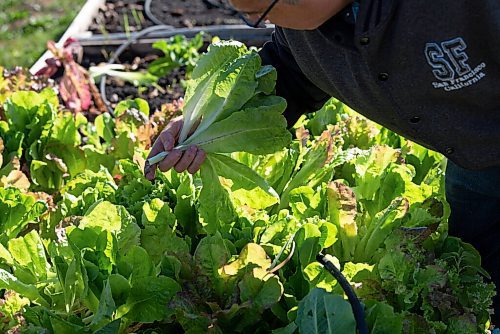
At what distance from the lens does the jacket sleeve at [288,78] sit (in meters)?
2.07

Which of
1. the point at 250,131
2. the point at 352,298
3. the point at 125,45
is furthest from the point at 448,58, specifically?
the point at 125,45

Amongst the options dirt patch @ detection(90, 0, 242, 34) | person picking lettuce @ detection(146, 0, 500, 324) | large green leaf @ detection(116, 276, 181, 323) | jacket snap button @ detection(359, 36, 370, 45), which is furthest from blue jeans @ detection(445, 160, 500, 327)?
dirt patch @ detection(90, 0, 242, 34)

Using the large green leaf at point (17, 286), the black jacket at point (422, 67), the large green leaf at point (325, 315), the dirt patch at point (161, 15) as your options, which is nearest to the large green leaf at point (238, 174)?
the black jacket at point (422, 67)

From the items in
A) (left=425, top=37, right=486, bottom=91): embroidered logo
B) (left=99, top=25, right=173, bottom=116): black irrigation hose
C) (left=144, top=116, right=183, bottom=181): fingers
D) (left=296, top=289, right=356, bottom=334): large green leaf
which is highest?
(left=425, top=37, right=486, bottom=91): embroidered logo

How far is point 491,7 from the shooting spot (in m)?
1.64

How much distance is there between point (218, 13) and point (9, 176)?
297 centimetres

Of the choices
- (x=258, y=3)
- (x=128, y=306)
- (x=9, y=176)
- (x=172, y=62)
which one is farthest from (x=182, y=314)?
(x=172, y=62)

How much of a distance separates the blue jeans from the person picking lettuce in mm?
145

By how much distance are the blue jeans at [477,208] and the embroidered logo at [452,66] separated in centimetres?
42

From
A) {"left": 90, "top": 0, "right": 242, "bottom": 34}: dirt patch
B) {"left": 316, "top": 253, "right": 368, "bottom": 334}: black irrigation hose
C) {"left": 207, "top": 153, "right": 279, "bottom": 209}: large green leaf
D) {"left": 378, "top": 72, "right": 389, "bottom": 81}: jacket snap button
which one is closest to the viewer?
{"left": 316, "top": 253, "right": 368, "bottom": 334}: black irrigation hose

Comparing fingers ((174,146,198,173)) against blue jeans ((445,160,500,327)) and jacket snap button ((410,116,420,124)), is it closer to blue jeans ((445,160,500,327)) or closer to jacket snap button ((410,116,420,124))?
jacket snap button ((410,116,420,124))

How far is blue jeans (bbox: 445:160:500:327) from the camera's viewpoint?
2098 millimetres

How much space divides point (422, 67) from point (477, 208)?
590 mm

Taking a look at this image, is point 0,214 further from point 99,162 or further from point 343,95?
point 343,95
